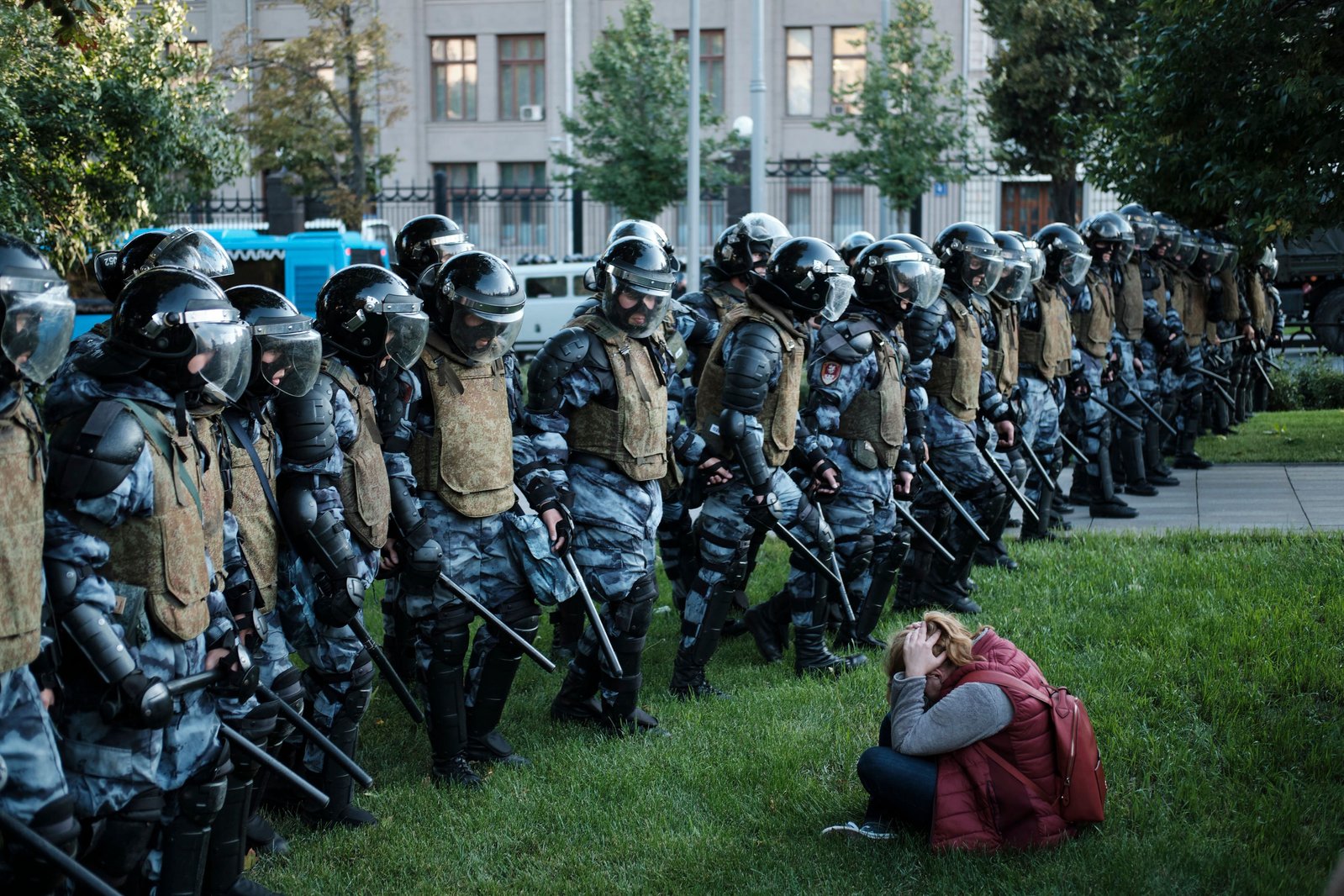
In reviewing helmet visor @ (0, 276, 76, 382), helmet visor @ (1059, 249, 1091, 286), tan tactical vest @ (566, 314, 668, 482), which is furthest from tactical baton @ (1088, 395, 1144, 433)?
helmet visor @ (0, 276, 76, 382)

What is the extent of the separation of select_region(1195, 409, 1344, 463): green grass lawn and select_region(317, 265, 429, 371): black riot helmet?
32.6ft

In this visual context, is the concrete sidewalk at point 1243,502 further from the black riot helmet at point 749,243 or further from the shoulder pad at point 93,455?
the shoulder pad at point 93,455

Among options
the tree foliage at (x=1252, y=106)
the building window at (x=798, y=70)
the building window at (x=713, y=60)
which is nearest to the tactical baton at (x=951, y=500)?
the tree foliage at (x=1252, y=106)

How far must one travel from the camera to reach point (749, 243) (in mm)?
8281

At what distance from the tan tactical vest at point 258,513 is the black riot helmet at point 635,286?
1.71 m

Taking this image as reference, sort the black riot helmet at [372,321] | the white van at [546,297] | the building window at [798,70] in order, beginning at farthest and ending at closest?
the building window at [798,70], the white van at [546,297], the black riot helmet at [372,321]

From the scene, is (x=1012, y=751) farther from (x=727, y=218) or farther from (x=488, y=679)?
(x=727, y=218)

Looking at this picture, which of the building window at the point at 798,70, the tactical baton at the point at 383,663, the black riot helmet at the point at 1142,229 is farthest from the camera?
the building window at the point at 798,70

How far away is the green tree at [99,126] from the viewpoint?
10.5 meters

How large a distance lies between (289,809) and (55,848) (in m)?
1.94

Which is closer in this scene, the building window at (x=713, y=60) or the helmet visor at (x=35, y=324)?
the helmet visor at (x=35, y=324)

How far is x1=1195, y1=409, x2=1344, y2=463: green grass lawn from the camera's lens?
43.8 feet

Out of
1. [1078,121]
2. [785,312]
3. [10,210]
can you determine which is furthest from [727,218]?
[785,312]

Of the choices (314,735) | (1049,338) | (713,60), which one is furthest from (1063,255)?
(713,60)
